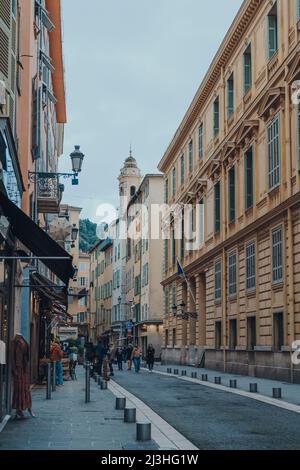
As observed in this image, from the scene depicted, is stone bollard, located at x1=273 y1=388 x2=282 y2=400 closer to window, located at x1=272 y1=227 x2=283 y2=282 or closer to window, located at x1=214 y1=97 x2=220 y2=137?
window, located at x1=272 y1=227 x2=283 y2=282

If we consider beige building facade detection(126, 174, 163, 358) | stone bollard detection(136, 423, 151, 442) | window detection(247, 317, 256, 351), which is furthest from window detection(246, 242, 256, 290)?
beige building facade detection(126, 174, 163, 358)

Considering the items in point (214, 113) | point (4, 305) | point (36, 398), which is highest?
point (214, 113)

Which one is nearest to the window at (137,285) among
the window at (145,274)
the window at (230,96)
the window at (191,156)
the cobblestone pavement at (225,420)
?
the window at (145,274)

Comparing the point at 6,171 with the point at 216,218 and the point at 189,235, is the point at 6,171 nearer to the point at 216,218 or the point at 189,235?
the point at 216,218

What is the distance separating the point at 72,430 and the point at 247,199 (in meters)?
22.2

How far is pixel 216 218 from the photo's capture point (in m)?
39.3

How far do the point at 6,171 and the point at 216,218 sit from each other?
26630mm

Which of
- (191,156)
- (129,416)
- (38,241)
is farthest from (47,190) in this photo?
(191,156)

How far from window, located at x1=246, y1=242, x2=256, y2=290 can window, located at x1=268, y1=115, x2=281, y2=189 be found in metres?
3.88

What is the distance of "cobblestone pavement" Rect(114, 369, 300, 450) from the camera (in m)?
11.0

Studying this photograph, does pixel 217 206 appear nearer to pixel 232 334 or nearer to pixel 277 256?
pixel 232 334

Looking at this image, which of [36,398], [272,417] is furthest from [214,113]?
[272,417]

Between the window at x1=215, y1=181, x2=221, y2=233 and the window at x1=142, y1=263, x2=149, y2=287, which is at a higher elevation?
the window at x1=215, y1=181, x2=221, y2=233

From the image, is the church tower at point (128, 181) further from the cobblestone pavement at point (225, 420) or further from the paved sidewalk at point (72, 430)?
the paved sidewalk at point (72, 430)
